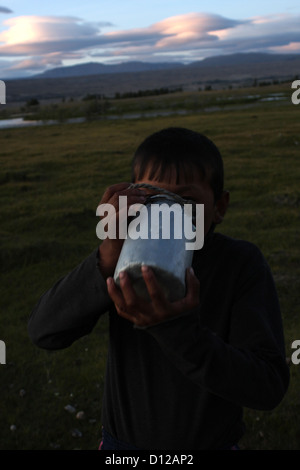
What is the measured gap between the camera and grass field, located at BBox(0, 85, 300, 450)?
4.21 m

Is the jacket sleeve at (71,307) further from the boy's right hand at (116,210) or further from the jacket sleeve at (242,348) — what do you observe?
the jacket sleeve at (242,348)

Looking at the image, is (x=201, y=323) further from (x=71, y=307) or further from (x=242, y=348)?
(x=71, y=307)

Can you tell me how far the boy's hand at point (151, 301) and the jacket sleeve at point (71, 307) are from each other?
32 centimetres

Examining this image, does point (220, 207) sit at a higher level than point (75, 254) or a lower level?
higher

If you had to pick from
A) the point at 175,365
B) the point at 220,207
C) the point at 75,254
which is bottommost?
the point at 75,254

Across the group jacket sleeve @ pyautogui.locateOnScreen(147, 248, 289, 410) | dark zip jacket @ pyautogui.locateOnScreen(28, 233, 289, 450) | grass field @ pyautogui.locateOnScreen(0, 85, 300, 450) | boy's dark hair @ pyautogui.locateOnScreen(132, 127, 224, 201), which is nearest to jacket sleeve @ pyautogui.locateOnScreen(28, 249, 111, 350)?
dark zip jacket @ pyautogui.locateOnScreen(28, 233, 289, 450)

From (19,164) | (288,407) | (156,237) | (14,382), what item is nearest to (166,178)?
(156,237)

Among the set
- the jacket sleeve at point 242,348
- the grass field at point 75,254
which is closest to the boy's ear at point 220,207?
the jacket sleeve at point 242,348

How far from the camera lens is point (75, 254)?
26.6 feet

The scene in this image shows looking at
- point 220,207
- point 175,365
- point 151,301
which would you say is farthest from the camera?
point 220,207

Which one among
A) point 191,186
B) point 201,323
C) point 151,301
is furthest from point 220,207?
point 151,301

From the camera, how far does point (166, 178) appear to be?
5.69 ft

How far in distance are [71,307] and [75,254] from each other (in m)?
6.57

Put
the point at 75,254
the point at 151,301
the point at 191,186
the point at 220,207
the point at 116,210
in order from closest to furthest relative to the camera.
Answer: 1. the point at 151,301
2. the point at 116,210
3. the point at 191,186
4. the point at 220,207
5. the point at 75,254
